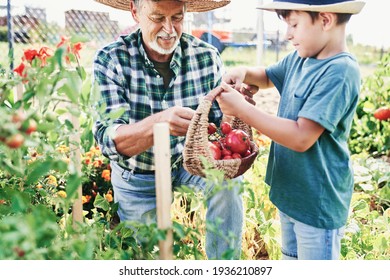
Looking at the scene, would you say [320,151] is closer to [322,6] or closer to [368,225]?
[322,6]

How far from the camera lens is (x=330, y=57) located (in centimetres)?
149

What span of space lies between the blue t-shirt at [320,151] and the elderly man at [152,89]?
0.27 m

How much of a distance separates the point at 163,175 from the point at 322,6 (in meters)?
0.71

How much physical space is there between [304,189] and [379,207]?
1.22 meters

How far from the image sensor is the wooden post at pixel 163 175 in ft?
3.54

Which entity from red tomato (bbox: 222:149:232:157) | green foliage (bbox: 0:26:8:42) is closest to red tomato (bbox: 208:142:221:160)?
red tomato (bbox: 222:149:232:157)

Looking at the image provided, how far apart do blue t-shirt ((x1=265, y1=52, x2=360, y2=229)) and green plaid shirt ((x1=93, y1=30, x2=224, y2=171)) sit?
48 cm

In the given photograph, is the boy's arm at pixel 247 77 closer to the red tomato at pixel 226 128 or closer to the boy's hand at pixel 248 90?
the boy's hand at pixel 248 90

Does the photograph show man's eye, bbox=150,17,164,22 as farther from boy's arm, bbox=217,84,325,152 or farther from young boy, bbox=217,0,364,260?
boy's arm, bbox=217,84,325,152

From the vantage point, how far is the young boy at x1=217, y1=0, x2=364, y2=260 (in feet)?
4.65

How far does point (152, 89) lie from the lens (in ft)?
6.46

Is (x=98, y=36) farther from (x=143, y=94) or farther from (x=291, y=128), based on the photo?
(x=291, y=128)

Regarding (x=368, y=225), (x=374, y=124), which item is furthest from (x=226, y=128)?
(x=374, y=124)

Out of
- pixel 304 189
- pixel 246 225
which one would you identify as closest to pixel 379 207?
pixel 246 225
